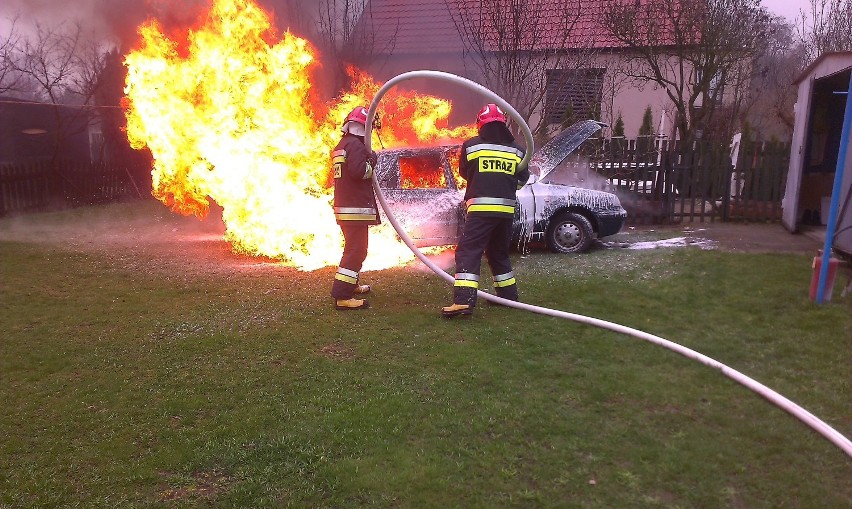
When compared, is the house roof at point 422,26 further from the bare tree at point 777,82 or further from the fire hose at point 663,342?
the fire hose at point 663,342

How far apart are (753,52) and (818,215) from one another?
5.59 m

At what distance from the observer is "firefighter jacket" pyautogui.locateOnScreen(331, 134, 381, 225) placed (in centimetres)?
609

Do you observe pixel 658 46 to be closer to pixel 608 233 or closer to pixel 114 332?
pixel 608 233

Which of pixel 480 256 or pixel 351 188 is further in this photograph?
pixel 351 188

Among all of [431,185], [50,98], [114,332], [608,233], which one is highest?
[50,98]

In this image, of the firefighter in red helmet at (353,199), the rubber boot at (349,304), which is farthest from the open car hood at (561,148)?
the rubber boot at (349,304)

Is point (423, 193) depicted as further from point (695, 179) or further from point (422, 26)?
point (422, 26)

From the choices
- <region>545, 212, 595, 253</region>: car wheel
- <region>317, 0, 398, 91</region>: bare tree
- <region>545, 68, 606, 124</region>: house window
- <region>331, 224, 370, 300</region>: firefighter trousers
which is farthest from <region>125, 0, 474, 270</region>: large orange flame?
<region>545, 68, 606, 124</region>: house window

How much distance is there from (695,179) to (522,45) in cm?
468

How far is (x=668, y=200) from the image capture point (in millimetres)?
12188

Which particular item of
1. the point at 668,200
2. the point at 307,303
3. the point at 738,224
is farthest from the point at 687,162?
the point at 307,303

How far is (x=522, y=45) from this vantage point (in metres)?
11.5

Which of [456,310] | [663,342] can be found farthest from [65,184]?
[663,342]

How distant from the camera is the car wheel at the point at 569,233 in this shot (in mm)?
8750
